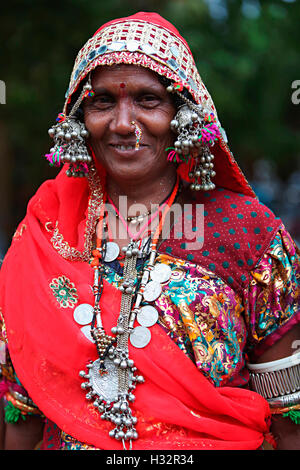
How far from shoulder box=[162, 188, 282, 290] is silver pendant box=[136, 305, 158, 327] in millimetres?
255

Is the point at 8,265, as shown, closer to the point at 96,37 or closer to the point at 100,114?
the point at 100,114

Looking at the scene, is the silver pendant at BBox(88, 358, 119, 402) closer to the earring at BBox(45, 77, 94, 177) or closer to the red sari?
the red sari

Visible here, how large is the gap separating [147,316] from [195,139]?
0.70 m

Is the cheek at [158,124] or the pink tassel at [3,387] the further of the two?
the pink tassel at [3,387]

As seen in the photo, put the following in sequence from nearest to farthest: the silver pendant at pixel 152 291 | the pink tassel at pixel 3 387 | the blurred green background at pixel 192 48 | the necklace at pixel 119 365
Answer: the necklace at pixel 119 365 → the silver pendant at pixel 152 291 → the pink tassel at pixel 3 387 → the blurred green background at pixel 192 48

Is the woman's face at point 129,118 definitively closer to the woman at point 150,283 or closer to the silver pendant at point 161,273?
the woman at point 150,283

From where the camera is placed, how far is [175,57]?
221cm

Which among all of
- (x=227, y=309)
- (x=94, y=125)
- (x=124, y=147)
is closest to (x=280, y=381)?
(x=227, y=309)

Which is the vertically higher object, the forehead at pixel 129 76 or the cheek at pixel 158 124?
the forehead at pixel 129 76

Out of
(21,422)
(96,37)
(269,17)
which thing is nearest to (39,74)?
(269,17)

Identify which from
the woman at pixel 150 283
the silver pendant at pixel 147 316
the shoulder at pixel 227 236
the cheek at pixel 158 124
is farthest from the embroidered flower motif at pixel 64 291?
the cheek at pixel 158 124

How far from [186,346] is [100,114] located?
964 mm

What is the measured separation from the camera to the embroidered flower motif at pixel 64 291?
217 cm

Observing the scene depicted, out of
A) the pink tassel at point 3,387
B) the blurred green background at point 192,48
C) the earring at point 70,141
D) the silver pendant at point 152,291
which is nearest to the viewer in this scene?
the silver pendant at point 152,291
